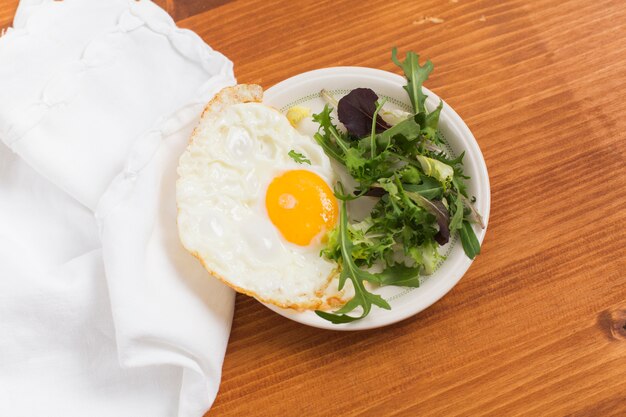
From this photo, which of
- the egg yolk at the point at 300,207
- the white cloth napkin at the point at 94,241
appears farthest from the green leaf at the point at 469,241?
the white cloth napkin at the point at 94,241

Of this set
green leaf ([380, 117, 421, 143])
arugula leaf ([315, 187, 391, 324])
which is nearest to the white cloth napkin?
arugula leaf ([315, 187, 391, 324])

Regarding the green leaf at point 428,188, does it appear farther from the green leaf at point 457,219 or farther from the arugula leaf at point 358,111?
the arugula leaf at point 358,111

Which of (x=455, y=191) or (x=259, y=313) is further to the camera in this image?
(x=259, y=313)

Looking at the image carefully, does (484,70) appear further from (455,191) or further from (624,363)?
(624,363)

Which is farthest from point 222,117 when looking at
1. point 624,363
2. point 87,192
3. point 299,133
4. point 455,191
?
point 624,363

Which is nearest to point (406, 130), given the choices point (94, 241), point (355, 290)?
point (355, 290)

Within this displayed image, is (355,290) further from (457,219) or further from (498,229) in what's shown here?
(498,229)

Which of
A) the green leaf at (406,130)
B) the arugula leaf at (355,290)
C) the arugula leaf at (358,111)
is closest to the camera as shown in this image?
the arugula leaf at (355,290)
